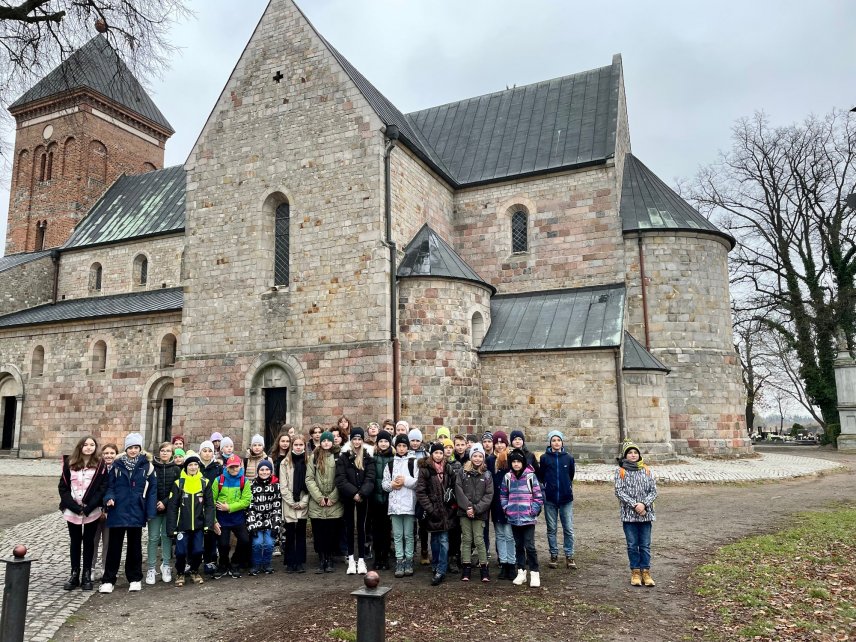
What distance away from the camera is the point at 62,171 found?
3241cm

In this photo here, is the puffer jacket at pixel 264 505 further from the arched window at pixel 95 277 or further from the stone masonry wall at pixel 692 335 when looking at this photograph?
the arched window at pixel 95 277

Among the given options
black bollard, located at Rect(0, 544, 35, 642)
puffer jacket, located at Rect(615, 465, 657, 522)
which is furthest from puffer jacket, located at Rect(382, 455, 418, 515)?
black bollard, located at Rect(0, 544, 35, 642)

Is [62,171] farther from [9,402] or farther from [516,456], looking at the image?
[516,456]

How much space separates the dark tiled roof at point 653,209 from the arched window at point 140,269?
20082 mm

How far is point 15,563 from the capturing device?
5.09 metres

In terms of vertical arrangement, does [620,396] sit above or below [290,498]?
above

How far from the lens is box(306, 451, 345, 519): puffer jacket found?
8008 millimetres

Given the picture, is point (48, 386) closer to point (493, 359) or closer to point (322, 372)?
point (322, 372)

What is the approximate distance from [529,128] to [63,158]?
2403 centimetres

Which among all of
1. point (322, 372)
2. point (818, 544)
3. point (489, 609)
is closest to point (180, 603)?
point (489, 609)

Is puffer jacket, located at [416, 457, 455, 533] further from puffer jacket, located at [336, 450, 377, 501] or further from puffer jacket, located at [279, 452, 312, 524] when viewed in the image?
puffer jacket, located at [279, 452, 312, 524]

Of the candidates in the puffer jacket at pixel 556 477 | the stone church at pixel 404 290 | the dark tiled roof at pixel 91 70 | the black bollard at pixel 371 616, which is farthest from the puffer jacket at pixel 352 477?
the stone church at pixel 404 290

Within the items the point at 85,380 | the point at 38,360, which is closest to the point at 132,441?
the point at 85,380

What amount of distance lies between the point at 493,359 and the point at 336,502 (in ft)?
37.3
